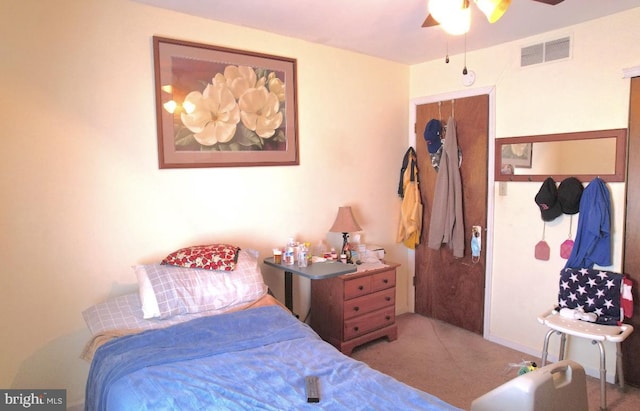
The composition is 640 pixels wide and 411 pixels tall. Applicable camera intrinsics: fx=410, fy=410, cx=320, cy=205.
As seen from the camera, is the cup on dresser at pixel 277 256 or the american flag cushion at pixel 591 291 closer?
the american flag cushion at pixel 591 291

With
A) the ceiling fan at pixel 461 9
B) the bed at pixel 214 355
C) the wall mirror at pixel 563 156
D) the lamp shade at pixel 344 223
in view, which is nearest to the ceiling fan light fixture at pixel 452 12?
the ceiling fan at pixel 461 9

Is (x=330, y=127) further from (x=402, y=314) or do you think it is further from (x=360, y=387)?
(x=360, y=387)

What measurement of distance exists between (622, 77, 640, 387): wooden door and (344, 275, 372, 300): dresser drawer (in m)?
A: 1.82

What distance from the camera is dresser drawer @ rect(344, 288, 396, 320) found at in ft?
10.7

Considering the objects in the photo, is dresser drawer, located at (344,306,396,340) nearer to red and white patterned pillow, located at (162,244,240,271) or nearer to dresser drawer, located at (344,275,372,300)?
dresser drawer, located at (344,275,372,300)

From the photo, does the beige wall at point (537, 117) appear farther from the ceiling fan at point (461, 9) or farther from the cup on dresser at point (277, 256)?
the cup on dresser at point (277, 256)

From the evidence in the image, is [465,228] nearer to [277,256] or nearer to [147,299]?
[277,256]

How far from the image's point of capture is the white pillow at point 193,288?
2340 mm

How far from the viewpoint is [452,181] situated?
3.79 metres

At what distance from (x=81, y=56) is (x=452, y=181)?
304cm

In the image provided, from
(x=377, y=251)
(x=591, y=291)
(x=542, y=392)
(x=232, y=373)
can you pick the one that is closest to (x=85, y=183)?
(x=232, y=373)

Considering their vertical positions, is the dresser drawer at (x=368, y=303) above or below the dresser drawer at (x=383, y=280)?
below

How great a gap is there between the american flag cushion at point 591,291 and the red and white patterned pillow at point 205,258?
237 cm

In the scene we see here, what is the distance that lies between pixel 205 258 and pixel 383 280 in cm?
156
